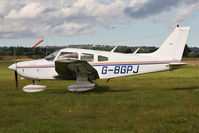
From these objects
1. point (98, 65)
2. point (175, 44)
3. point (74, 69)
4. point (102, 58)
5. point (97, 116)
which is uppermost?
point (175, 44)

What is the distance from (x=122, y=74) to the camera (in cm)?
1072

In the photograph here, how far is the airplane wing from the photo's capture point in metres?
9.39

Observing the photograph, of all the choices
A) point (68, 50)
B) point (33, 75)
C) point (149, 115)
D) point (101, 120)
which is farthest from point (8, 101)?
point (149, 115)

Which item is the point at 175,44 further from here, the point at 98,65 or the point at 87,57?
the point at 87,57

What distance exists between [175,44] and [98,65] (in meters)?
3.74

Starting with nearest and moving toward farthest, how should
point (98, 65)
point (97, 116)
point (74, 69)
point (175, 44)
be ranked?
point (97, 116) → point (74, 69) → point (98, 65) → point (175, 44)

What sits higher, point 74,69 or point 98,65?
point 98,65

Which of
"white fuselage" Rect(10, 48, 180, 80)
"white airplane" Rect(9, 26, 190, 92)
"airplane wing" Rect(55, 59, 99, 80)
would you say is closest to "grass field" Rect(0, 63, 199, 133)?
"airplane wing" Rect(55, 59, 99, 80)

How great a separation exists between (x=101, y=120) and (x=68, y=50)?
5170 millimetres

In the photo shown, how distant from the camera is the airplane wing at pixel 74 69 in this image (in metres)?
9.39

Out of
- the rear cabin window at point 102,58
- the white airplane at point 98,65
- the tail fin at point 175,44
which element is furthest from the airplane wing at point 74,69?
the tail fin at point 175,44

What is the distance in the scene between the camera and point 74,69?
33.0 feet

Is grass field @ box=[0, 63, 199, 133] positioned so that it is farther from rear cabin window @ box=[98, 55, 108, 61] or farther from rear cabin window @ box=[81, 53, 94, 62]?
rear cabin window @ box=[98, 55, 108, 61]

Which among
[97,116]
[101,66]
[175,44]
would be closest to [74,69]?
[101,66]
